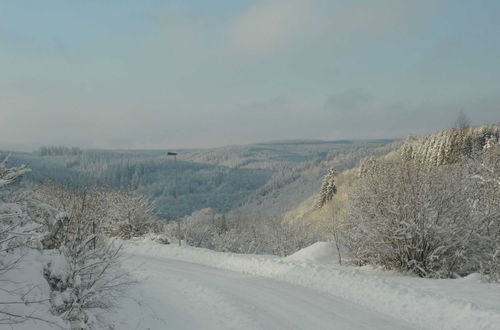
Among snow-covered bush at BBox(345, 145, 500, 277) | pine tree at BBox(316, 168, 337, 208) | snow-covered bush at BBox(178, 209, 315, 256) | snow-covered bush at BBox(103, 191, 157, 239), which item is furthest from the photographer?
pine tree at BBox(316, 168, 337, 208)

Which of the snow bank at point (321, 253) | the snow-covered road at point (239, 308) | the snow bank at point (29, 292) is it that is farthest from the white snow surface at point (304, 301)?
the snow bank at point (321, 253)

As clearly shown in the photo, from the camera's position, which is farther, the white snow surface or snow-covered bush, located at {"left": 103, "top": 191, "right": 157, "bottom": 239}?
snow-covered bush, located at {"left": 103, "top": 191, "right": 157, "bottom": 239}

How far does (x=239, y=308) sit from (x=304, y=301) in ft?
6.37

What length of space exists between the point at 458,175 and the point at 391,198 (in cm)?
393

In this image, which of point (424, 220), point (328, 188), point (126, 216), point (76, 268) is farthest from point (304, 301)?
point (328, 188)

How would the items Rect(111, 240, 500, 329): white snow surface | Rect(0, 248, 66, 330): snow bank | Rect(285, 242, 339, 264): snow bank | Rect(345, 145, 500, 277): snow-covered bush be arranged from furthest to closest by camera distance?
Rect(285, 242, 339, 264): snow bank → Rect(345, 145, 500, 277): snow-covered bush → Rect(111, 240, 500, 329): white snow surface → Rect(0, 248, 66, 330): snow bank

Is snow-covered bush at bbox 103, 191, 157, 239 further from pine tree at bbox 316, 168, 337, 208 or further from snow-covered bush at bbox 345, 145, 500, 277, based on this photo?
pine tree at bbox 316, 168, 337, 208

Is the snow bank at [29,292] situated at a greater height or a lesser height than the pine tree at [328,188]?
greater

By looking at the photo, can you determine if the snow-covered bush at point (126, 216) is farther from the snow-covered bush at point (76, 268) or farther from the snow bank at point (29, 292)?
the snow bank at point (29, 292)

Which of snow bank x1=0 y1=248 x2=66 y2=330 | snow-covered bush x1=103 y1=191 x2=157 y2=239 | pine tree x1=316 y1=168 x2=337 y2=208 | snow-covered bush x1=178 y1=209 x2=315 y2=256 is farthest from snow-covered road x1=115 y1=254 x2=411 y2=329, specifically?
pine tree x1=316 y1=168 x2=337 y2=208

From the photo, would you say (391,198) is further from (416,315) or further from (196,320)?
(196,320)

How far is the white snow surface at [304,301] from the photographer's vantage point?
10.2m

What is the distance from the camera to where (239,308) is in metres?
12.0

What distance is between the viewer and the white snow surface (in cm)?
1021
